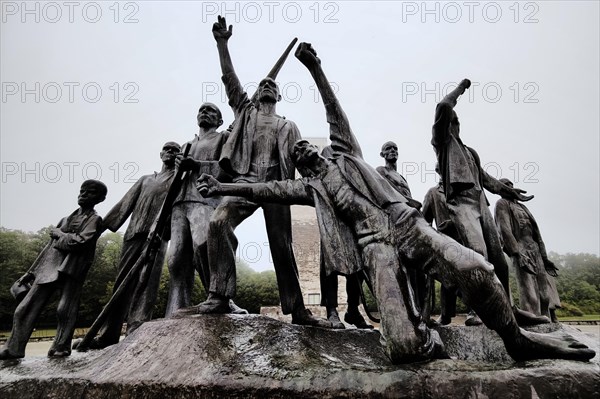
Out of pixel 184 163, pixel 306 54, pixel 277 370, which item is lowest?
pixel 277 370

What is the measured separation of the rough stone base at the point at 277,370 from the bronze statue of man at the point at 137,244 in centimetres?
126

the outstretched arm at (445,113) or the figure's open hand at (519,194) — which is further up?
the outstretched arm at (445,113)

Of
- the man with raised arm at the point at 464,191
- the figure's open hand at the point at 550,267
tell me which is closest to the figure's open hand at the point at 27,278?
the man with raised arm at the point at 464,191

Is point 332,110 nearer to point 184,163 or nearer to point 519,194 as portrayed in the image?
point 184,163

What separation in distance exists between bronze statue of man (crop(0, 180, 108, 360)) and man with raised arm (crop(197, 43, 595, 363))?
115 inches

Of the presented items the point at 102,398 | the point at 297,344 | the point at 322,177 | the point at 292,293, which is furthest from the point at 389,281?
the point at 102,398

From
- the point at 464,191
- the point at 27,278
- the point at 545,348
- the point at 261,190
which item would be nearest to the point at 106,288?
the point at 27,278

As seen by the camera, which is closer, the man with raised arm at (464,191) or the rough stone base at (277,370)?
the rough stone base at (277,370)

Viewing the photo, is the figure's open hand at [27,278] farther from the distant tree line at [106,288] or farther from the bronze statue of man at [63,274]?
the distant tree line at [106,288]

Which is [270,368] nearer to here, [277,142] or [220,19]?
[277,142]

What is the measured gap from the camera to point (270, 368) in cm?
350

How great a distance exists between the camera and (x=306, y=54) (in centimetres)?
499

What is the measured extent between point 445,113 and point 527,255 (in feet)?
15.5

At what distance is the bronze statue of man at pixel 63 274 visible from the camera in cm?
618
